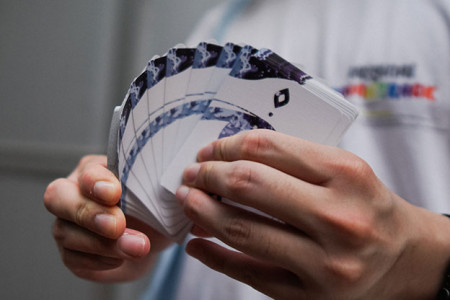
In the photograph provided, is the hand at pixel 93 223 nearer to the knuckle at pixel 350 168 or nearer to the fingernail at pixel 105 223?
the fingernail at pixel 105 223

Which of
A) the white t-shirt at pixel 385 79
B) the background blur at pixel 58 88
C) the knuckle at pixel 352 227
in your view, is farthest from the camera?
the background blur at pixel 58 88

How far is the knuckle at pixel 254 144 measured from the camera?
1.48 ft

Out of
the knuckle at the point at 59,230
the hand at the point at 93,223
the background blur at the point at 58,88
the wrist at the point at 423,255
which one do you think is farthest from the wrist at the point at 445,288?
the background blur at the point at 58,88

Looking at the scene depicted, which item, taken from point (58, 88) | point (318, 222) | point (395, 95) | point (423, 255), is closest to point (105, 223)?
point (318, 222)

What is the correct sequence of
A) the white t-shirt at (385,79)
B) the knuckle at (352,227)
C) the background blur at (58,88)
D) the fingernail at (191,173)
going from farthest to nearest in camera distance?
the background blur at (58,88)
the white t-shirt at (385,79)
the fingernail at (191,173)
the knuckle at (352,227)

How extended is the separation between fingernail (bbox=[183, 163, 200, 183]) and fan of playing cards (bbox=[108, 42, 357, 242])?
30mm

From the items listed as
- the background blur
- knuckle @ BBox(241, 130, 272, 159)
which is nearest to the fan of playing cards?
knuckle @ BBox(241, 130, 272, 159)

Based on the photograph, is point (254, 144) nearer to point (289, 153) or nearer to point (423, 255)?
point (289, 153)

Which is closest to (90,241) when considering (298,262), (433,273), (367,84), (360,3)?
(298,262)

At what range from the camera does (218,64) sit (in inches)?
22.0

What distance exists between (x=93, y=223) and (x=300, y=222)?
24cm

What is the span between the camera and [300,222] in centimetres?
42

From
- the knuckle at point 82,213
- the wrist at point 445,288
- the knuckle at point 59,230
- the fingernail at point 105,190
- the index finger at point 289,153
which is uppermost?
the index finger at point 289,153

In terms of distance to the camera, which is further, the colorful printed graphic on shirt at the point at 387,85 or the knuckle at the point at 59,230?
the colorful printed graphic on shirt at the point at 387,85
